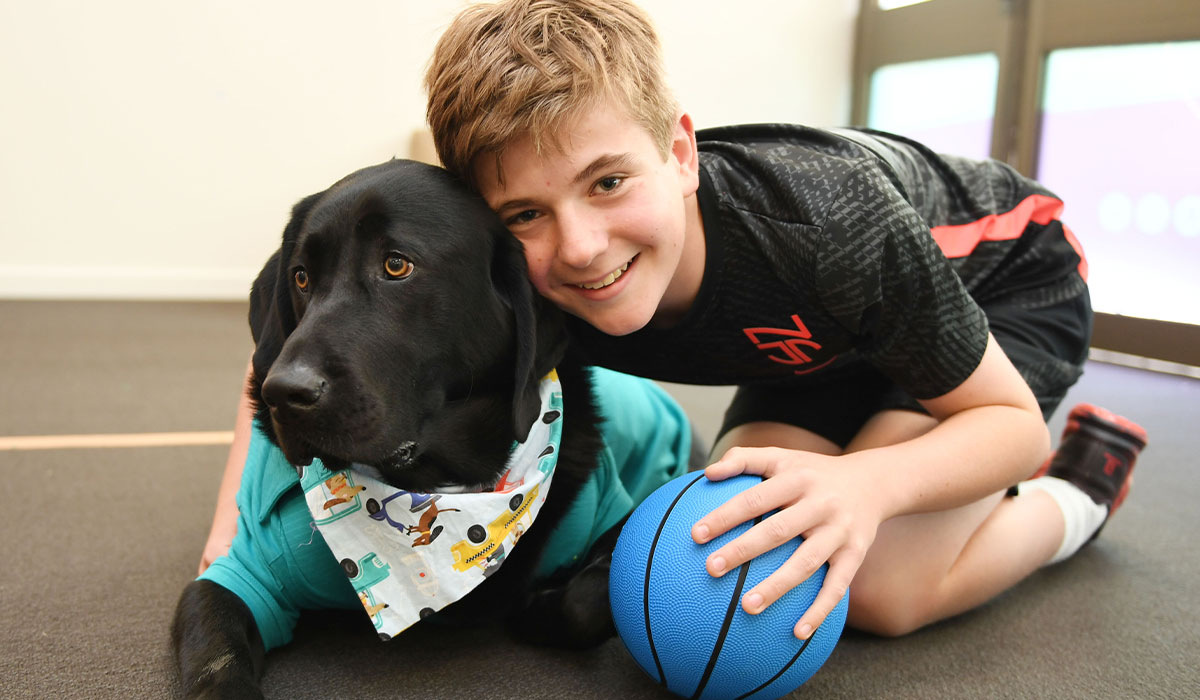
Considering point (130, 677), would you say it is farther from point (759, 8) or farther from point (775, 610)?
point (759, 8)

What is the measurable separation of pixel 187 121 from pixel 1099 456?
545 cm

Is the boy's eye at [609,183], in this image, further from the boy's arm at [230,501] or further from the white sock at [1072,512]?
the white sock at [1072,512]

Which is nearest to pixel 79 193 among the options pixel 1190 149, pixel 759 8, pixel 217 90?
pixel 217 90

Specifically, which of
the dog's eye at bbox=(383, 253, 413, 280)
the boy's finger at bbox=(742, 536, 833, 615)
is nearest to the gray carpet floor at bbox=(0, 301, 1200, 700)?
the boy's finger at bbox=(742, 536, 833, 615)

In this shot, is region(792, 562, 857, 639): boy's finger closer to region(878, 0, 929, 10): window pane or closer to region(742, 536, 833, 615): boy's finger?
region(742, 536, 833, 615): boy's finger

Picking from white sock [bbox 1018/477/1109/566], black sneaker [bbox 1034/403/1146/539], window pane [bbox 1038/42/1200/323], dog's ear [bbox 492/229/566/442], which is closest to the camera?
dog's ear [bbox 492/229/566/442]

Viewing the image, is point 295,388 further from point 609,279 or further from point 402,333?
point 609,279

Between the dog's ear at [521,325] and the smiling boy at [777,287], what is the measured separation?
0.05 meters

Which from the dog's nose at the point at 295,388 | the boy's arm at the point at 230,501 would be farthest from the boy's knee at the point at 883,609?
the boy's arm at the point at 230,501

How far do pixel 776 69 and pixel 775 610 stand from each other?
19.3 ft

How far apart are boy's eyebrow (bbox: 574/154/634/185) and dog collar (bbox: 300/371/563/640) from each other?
0.49 metres

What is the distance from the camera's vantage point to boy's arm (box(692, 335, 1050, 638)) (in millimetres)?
1114

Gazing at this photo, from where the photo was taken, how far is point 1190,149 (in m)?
4.02

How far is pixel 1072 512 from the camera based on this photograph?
1768 mm
